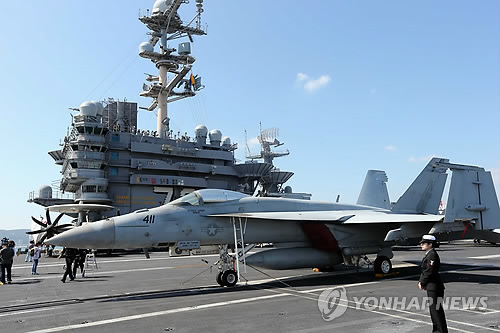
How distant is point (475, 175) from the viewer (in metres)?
13.6

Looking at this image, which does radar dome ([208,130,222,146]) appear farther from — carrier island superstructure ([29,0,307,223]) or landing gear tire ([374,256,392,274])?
landing gear tire ([374,256,392,274])

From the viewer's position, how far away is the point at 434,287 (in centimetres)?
567

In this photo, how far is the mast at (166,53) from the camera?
5059cm

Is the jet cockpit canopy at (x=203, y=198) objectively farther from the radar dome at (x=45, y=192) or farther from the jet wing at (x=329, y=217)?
the radar dome at (x=45, y=192)

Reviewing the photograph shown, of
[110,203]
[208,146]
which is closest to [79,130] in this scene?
[110,203]

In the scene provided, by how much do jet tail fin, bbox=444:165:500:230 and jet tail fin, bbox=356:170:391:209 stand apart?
5.70 metres

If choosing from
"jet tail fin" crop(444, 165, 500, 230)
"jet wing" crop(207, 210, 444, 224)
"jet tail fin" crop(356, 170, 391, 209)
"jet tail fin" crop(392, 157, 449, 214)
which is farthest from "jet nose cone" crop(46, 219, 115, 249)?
"jet tail fin" crop(356, 170, 391, 209)

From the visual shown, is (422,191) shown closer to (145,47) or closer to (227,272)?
(227,272)

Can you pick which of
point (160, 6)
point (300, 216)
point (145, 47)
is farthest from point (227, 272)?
point (160, 6)

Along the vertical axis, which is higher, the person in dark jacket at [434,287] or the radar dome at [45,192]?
the radar dome at [45,192]

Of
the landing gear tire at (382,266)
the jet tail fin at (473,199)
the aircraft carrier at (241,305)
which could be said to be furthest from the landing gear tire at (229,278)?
the jet tail fin at (473,199)

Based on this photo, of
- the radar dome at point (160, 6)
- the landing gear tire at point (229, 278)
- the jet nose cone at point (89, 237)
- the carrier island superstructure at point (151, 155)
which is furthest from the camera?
the radar dome at point (160, 6)

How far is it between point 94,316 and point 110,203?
36.9 m

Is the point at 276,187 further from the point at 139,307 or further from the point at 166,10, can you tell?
the point at 139,307
